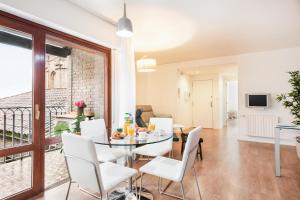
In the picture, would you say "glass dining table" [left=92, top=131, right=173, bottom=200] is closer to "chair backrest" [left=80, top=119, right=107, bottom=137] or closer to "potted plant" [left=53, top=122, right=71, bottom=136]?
"chair backrest" [left=80, top=119, right=107, bottom=137]

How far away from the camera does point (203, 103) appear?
7414 mm

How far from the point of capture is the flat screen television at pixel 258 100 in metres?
4.61

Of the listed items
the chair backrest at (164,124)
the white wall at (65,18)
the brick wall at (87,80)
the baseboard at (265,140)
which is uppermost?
the white wall at (65,18)

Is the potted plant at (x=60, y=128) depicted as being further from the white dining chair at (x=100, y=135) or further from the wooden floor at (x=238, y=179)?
the wooden floor at (x=238, y=179)

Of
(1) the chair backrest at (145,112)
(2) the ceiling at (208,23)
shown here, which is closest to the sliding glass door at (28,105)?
(2) the ceiling at (208,23)

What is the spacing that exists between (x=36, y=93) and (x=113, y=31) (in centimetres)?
166

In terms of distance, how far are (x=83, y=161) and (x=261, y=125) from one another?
15.9 ft

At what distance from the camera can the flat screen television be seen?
15.1 feet

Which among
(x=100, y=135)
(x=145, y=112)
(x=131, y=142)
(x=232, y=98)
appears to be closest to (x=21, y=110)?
(x=100, y=135)

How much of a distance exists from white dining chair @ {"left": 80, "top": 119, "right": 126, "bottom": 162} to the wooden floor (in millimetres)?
512

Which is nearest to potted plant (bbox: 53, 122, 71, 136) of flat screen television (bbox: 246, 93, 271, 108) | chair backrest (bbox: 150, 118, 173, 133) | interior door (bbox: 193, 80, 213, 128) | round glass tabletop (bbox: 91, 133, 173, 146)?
round glass tabletop (bbox: 91, 133, 173, 146)

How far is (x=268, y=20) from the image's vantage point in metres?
2.91

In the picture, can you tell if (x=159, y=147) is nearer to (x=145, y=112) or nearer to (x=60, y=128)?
(x=60, y=128)

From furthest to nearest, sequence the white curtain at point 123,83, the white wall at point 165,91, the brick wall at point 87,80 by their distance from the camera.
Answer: the white wall at point 165,91
the white curtain at point 123,83
the brick wall at point 87,80
